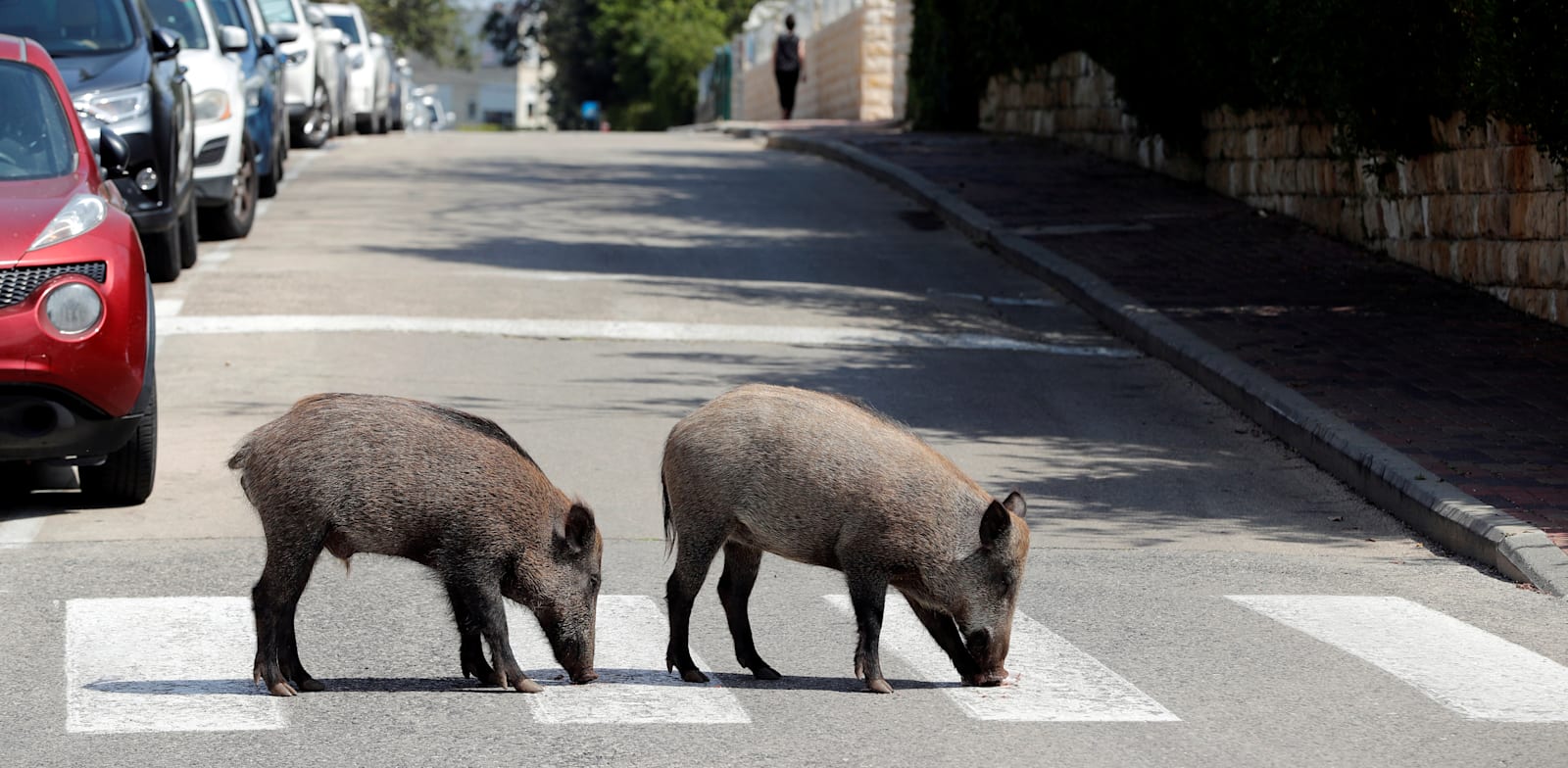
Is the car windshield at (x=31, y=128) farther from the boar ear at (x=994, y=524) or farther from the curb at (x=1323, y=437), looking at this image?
the curb at (x=1323, y=437)

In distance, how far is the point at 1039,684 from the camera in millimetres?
6262

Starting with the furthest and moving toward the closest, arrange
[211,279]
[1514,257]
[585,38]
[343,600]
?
[585,38] < [211,279] < [1514,257] < [343,600]

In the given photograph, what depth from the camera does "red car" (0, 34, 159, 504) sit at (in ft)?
26.5

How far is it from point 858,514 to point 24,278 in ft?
13.0

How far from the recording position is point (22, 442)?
8.09 metres

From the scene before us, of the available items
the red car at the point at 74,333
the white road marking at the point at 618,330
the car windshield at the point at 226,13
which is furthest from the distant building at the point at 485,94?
the red car at the point at 74,333

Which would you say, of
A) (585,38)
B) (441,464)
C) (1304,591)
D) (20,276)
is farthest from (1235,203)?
(585,38)

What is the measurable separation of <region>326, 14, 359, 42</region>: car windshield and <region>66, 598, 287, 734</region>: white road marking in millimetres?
27599

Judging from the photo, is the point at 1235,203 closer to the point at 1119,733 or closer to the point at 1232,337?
the point at 1232,337

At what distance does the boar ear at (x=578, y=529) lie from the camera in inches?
230

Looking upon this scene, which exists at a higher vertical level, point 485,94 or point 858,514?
point 858,514

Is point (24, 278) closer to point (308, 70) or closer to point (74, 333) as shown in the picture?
point (74, 333)

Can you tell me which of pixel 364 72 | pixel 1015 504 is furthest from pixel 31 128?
pixel 364 72

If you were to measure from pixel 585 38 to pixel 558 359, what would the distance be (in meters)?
72.2
